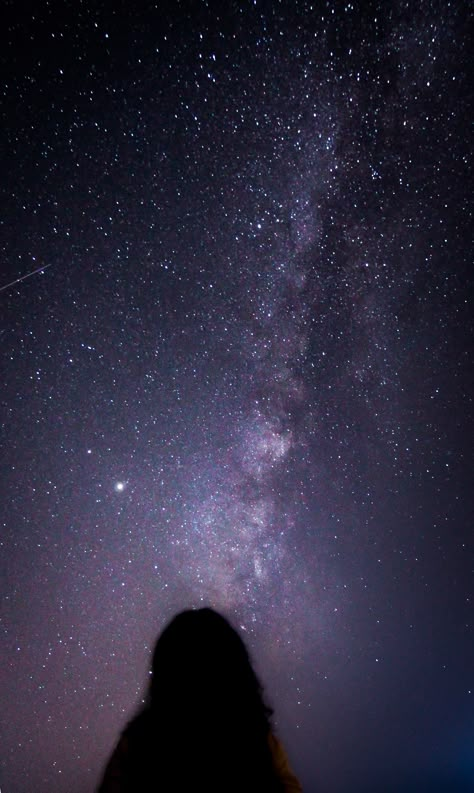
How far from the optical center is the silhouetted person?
1181 mm

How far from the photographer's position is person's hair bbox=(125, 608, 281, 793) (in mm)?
1182

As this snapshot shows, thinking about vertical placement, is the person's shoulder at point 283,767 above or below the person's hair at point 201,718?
below

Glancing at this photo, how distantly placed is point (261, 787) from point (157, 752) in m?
0.29

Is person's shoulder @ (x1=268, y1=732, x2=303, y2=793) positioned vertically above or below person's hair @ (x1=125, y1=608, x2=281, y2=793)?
below

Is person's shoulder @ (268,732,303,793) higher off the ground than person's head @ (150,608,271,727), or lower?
lower

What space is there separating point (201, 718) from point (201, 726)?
18 mm

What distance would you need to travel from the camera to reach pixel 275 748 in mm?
1305

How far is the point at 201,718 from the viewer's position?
1.25m

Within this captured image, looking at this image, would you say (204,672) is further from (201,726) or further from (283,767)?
(283,767)

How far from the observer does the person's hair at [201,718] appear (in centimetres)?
118

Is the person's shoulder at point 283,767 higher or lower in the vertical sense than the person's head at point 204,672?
lower

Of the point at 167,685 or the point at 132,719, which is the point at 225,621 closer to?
the point at 167,685

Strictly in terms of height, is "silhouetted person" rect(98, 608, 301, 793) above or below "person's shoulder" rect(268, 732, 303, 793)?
above

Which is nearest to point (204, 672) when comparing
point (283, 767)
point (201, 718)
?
point (201, 718)
